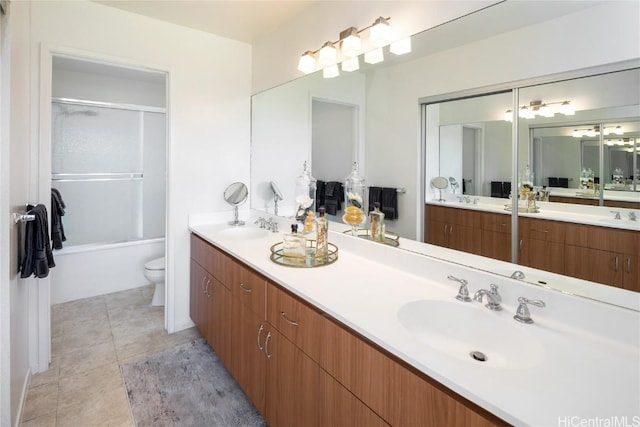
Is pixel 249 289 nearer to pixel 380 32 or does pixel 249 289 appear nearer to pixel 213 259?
pixel 213 259

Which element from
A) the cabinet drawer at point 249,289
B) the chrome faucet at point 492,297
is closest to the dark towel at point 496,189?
the chrome faucet at point 492,297

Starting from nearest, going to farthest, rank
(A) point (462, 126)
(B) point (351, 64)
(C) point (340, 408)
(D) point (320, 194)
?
(C) point (340, 408) < (A) point (462, 126) < (B) point (351, 64) < (D) point (320, 194)

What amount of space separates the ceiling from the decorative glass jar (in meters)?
1.15

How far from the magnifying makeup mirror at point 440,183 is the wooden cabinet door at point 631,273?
2.29 ft

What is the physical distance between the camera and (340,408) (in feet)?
3.51

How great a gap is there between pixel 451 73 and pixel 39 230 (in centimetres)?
230

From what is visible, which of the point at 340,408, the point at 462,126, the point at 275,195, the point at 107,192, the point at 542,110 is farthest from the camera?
the point at 107,192

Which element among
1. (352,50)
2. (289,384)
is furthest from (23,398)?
(352,50)

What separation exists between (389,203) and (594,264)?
91 cm

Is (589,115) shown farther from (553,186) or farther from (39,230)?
(39,230)

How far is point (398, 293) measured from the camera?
4.14ft

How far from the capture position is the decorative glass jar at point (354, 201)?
1919 millimetres

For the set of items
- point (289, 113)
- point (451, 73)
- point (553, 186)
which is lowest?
point (553, 186)

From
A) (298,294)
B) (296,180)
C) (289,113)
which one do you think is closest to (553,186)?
(298,294)
